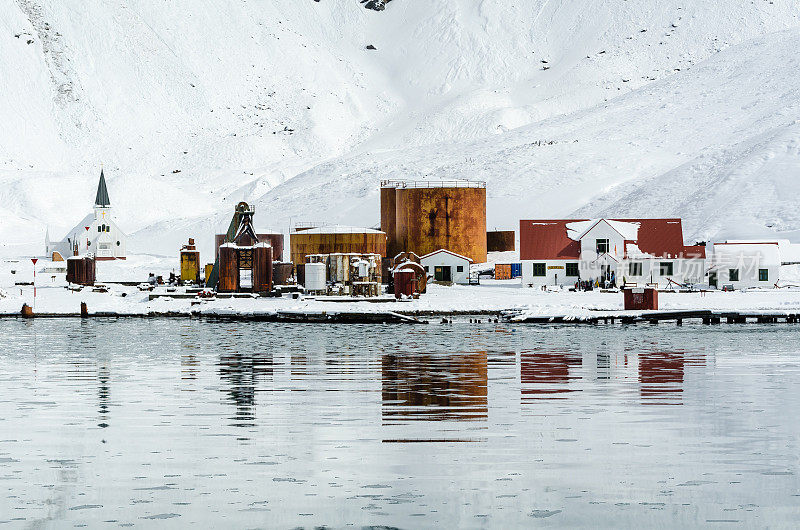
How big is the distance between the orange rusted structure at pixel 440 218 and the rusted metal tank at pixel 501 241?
731 inches

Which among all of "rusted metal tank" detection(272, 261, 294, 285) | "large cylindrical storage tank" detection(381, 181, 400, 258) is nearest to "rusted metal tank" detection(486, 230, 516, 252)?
"large cylindrical storage tank" detection(381, 181, 400, 258)

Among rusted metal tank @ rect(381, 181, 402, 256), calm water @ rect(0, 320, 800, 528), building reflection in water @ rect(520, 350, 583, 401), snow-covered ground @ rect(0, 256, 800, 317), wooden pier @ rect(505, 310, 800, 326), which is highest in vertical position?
rusted metal tank @ rect(381, 181, 402, 256)

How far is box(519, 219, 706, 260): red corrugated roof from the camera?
67375mm

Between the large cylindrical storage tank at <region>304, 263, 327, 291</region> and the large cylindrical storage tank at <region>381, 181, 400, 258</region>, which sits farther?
the large cylindrical storage tank at <region>381, 181, 400, 258</region>

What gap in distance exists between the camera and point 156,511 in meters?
13.7

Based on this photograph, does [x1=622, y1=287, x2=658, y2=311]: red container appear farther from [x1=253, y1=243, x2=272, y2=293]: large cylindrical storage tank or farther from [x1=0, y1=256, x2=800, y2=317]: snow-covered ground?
[x1=253, y1=243, x2=272, y2=293]: large cylindrical storage tank

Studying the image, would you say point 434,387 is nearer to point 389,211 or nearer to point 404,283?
point 404,283

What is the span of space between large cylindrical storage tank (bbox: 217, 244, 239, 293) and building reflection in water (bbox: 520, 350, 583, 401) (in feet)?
96.1

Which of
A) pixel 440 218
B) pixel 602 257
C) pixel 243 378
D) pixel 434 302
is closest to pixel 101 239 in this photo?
pixel 440 218

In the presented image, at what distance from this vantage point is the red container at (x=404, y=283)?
198ft

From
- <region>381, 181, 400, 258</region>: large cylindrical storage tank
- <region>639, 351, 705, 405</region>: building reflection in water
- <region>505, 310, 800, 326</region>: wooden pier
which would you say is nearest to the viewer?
<region>639, 351, 705, 405</region>: building reflection in water

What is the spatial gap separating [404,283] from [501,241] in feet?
145

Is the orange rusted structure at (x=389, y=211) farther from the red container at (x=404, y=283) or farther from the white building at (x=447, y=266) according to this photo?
the red container at (x=404, y=283)

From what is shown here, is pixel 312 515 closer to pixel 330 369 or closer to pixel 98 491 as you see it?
pixel 98 491
